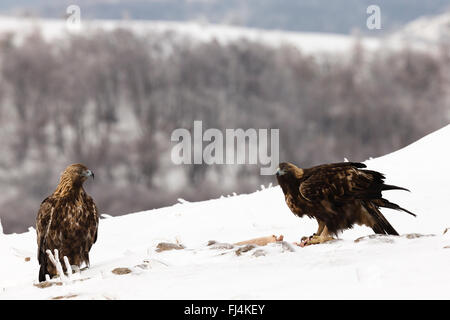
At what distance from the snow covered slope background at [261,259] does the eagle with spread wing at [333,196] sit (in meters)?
0.20

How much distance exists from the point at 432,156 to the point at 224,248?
3.82 metres

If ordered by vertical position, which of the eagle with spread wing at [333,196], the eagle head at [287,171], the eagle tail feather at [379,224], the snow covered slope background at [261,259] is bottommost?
the snow covered slope background at [261,259]

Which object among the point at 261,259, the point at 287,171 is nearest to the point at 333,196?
the point at 287,171

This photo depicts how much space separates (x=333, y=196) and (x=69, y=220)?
2216 mm

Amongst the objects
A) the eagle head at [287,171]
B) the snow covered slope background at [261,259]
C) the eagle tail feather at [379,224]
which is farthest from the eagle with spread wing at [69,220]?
the eagle tail feather at [379,224]

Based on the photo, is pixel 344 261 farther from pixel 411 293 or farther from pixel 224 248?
pixel 224 248

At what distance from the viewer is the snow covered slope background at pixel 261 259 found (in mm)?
3145

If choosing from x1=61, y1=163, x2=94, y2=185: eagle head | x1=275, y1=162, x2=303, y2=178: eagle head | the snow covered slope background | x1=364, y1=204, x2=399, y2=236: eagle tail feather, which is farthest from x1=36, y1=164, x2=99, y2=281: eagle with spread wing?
x1=364, y1=204, x2=399, y2=236: eagle tail feather

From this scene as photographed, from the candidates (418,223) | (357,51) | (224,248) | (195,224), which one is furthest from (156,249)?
(357,51)

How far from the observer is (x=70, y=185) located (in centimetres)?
512

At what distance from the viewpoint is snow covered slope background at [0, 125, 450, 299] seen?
3.14 meters

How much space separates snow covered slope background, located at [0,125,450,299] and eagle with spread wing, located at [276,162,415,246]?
196 mm

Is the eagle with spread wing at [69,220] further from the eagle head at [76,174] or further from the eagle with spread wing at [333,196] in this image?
the eagle with spread wing at [333,196]

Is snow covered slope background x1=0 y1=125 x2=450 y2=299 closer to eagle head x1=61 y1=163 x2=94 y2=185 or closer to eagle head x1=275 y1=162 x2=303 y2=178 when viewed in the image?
eagle head x1=275 y1=162 x2=303 y2=178
